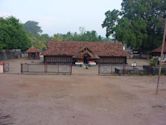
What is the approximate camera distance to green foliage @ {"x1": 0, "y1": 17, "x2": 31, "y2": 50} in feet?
225

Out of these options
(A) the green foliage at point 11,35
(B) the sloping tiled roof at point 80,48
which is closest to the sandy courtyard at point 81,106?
(B) the sloping tiled roof at point 80,48

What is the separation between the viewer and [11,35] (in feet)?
240

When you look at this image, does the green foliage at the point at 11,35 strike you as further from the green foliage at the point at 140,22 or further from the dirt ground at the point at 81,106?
the dirt ground at the point at 81,106

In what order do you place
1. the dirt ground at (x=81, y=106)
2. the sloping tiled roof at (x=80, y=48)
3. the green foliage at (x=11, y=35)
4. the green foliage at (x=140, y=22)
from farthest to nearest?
the green foliage at (x=11, y=35) → the green foliage at (x=140, y=22) → the sloping tiled roof at (x=80, y=48) → the dirt ground at (x=81, y=106)

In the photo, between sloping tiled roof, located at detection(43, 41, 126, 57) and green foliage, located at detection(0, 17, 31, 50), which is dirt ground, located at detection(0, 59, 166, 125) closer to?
sloping tiled roof, located at detection(43, 41, 126, 57)

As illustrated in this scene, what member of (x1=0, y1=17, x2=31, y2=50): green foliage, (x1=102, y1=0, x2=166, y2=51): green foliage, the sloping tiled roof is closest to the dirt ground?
the sloping tiled roof

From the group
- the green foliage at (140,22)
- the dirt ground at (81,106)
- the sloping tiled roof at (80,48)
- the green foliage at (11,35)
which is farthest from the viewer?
the green foliage at (11,35)

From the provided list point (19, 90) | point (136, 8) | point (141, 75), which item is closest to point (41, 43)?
point (136, 8)

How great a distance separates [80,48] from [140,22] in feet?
58.1

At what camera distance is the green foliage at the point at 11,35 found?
225 ft

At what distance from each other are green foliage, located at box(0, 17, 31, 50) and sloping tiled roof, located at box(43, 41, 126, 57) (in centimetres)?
1406

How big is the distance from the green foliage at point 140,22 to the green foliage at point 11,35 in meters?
21.2

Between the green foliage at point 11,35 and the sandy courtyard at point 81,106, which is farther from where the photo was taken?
the green foliage at point 11,35

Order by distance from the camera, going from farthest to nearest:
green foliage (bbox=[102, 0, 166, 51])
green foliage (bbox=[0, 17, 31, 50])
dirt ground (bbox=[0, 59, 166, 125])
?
green foliage (bbox=[0, 17, 31, 50])
green foliage (bbox=[102, 0, 166, 51])
dirt ground (bbox=[0, 59, 166, 125])
